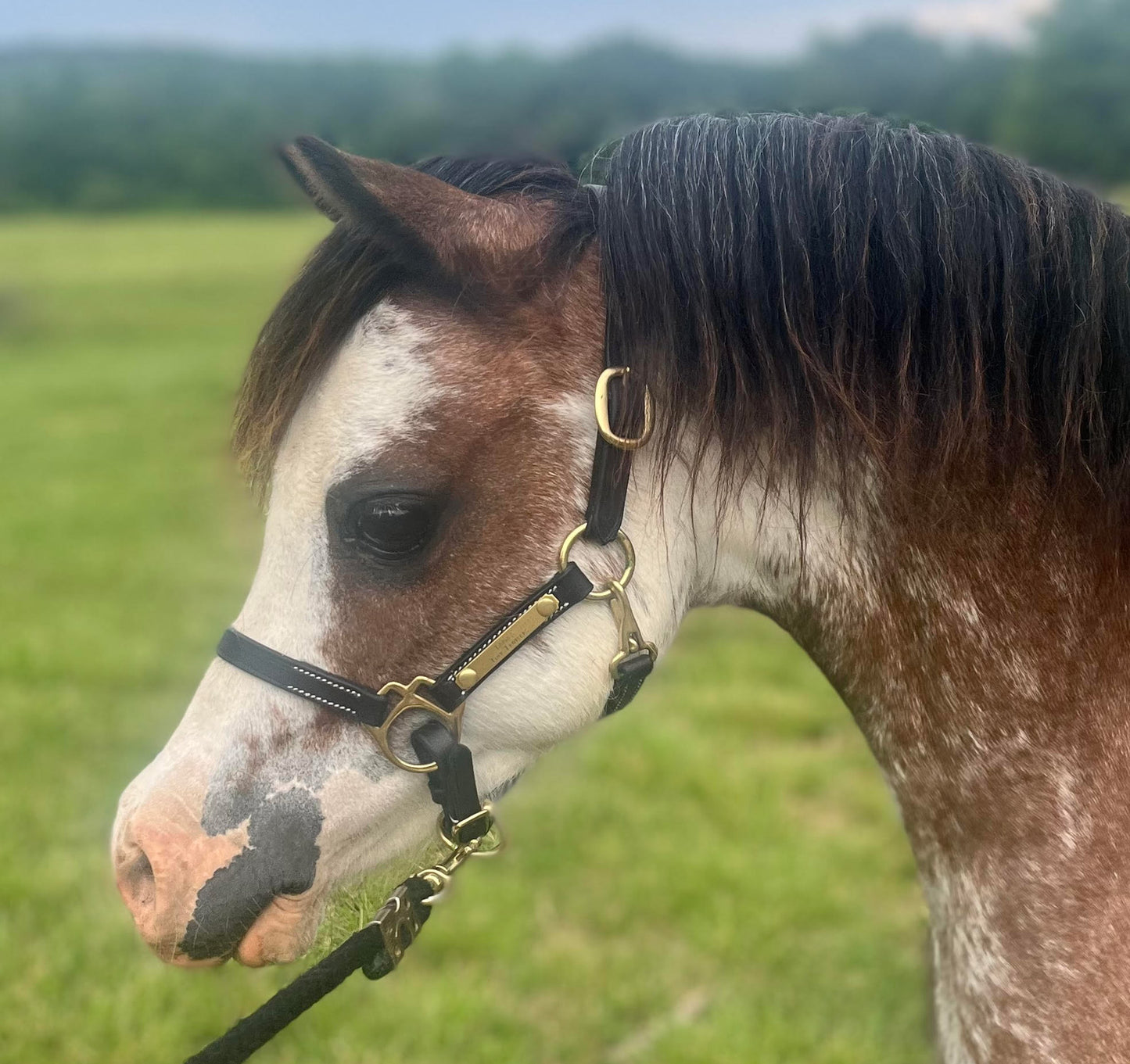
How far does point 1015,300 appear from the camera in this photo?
1.31 meters

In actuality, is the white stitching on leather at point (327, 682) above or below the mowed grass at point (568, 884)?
above

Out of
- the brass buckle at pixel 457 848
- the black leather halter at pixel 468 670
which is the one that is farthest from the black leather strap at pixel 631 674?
the brass buckle at pixel 457 848

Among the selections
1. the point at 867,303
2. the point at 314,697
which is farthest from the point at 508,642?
the point at 867,303

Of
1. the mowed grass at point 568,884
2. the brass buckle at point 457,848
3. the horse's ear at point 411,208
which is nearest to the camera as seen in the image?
the horse's ear at point 411,208

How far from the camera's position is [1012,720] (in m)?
1.38

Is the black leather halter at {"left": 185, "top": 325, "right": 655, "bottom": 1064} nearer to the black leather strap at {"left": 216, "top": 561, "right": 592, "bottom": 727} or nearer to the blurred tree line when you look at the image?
the black leather strap at {"left": 216, "top": 561, "right": 592, "bottom": 727}

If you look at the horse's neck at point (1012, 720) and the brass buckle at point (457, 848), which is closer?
the horse's neck at point (1012, 720)

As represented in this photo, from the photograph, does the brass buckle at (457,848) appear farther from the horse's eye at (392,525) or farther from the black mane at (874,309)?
the black mane at (874,309)

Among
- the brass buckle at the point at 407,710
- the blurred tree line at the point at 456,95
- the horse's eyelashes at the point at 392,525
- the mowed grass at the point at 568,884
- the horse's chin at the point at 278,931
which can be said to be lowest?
the blurred tree line at the point at 456,95

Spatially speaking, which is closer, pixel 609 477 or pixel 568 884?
pixel 609 477

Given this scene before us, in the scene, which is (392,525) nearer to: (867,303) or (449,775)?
(449,775)

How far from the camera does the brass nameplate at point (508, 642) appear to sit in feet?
4.50

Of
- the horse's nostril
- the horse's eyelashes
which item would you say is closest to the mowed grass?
the horse's eyelashes

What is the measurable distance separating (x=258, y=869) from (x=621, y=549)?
0.65 meters
